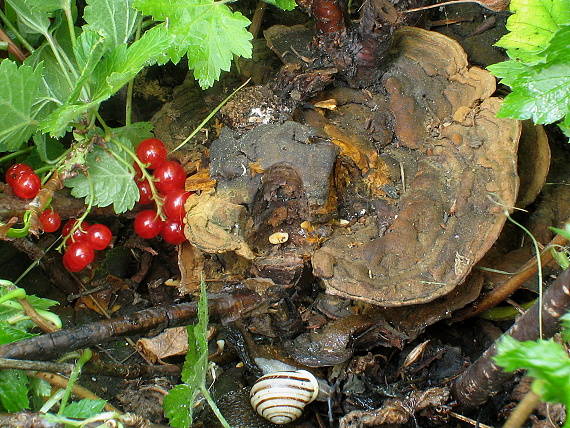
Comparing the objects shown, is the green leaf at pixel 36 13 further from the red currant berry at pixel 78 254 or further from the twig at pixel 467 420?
the twig at pixel 467 420

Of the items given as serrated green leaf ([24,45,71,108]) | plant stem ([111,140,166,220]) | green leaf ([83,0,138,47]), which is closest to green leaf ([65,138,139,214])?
plant stem ([111,140,166,220])

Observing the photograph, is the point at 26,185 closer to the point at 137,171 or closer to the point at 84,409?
the point at 137,171

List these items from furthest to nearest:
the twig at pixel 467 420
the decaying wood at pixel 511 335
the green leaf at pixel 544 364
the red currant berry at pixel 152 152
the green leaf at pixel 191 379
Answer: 1. the red currant berry at pixel 152 152
2. the twig at pixel 467 420
3. the green leaf at pixel 191 379
4. the decaying wood at pixel 511 335
5. the green leaf at pixel 544 364

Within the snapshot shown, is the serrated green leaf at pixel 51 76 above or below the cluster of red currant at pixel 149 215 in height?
above

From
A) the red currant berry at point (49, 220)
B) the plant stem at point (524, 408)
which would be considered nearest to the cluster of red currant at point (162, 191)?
the red currant berry at point (49, 220)

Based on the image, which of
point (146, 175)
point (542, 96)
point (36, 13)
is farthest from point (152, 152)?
point (542, 96)

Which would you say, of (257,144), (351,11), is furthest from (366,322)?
(351,11)

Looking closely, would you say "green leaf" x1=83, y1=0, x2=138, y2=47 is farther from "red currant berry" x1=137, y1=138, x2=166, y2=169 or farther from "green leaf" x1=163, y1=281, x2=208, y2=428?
"green leaf" x1=163, y1=281, x2=208, y2=428
